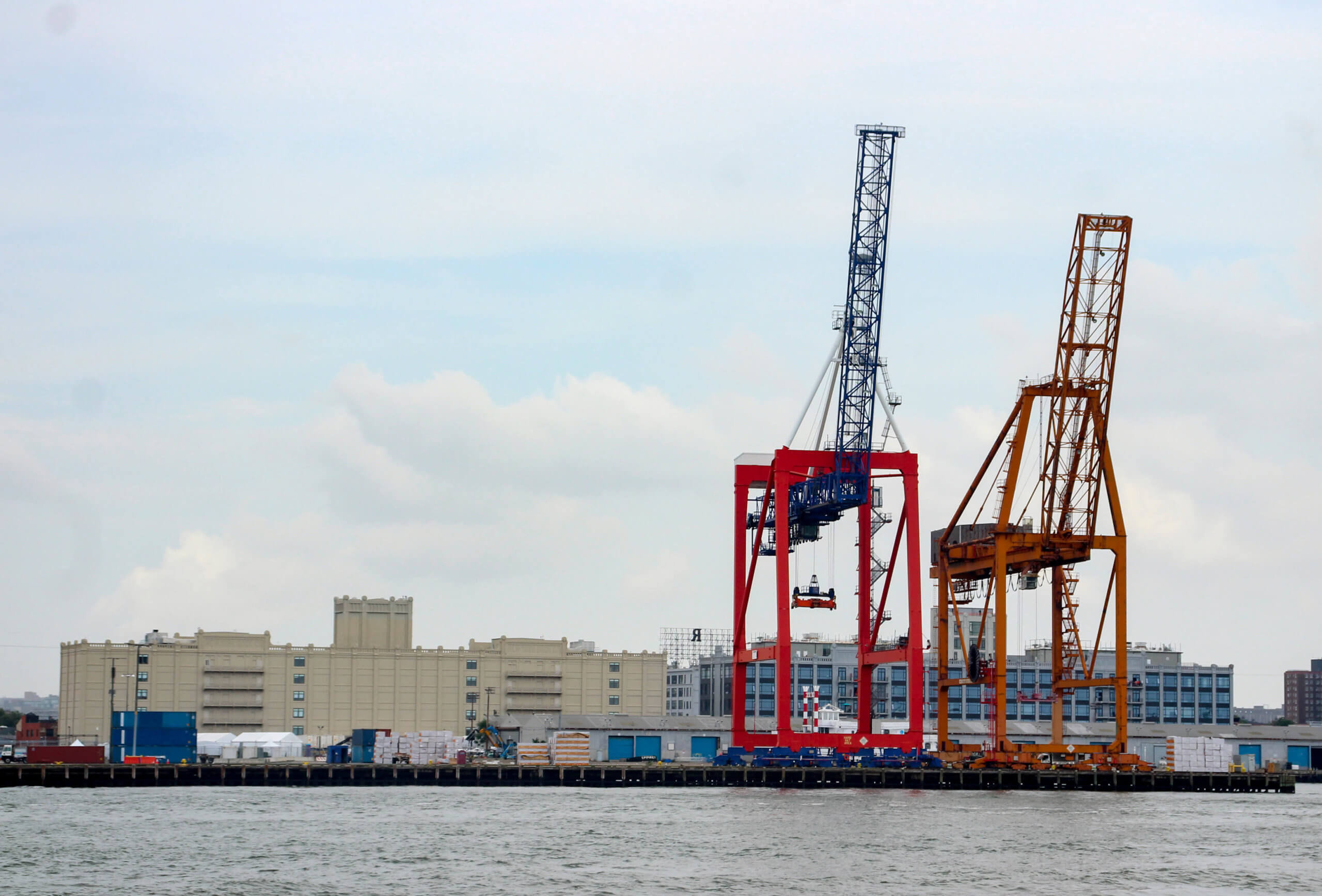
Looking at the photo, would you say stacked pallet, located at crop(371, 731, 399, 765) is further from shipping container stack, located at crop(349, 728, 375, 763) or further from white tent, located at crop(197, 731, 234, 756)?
white tent, located at crop(197, 731, 234, 756)

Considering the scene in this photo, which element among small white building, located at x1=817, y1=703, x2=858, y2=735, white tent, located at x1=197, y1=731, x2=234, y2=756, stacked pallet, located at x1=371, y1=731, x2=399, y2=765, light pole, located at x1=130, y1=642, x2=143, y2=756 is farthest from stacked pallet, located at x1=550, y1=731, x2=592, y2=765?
white tent, located at x1=197, y1=731, x2=234, y2=756

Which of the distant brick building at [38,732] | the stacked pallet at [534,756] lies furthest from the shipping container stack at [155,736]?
the distant brick building at [38,732]

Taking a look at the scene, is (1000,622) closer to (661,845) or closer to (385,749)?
(661,845)

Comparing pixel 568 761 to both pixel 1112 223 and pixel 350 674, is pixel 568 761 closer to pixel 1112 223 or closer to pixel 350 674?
pixel 1112 223

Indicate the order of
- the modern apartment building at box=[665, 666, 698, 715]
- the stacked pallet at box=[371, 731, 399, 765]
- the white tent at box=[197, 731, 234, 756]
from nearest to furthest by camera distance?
the stacked pallet at box=[371, 731, 399, 765] → the white tent at box=[197, 731, 234, 756] → the modern apartment building at box=[665, 666, 698, 715]

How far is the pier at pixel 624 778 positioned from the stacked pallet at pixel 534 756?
427 centimetres

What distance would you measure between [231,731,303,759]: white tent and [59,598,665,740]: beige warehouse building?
17.1 m

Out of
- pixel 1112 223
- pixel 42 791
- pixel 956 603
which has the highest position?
pixel 1112 223

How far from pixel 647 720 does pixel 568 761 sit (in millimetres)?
26078

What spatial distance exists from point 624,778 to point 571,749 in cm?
623

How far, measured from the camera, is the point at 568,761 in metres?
99.1

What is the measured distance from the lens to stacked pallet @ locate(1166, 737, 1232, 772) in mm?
94562

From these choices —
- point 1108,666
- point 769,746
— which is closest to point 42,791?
point 769,746

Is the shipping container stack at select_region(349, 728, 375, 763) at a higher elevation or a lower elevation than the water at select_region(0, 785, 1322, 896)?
lower
